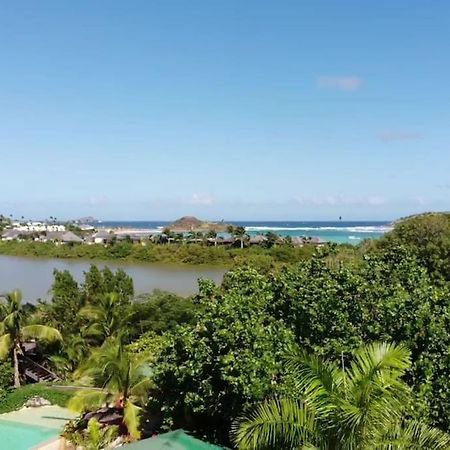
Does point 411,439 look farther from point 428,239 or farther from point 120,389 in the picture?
point 428,239

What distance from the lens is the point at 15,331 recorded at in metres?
15.3

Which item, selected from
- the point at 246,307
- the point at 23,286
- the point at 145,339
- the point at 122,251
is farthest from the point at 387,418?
the point at 122,251

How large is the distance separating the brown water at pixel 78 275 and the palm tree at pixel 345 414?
26164mm

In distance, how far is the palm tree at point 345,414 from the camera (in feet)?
15.7

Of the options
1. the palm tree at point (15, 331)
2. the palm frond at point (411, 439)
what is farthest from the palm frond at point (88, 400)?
the palm frond at point (411, 439)

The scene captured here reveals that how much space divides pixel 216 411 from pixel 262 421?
11.6ft

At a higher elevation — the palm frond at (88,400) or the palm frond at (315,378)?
the palm frond at (315,378)

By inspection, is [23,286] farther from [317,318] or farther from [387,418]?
[387,418]

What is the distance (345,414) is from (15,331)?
1257 cm

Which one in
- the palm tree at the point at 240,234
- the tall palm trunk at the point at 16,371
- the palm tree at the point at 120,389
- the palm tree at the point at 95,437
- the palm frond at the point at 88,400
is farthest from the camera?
the palm tree at the point at 240,234

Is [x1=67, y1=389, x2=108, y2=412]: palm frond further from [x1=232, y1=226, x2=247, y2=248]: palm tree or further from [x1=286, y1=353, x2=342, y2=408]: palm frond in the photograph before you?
[x1=232, y1=226, x2=247, y2=248]: palm tree

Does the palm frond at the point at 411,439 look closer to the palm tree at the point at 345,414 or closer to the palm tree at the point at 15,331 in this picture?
the palm tree at the point at 345,414

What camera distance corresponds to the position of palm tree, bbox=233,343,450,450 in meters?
4.78

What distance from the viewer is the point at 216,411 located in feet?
27.9
